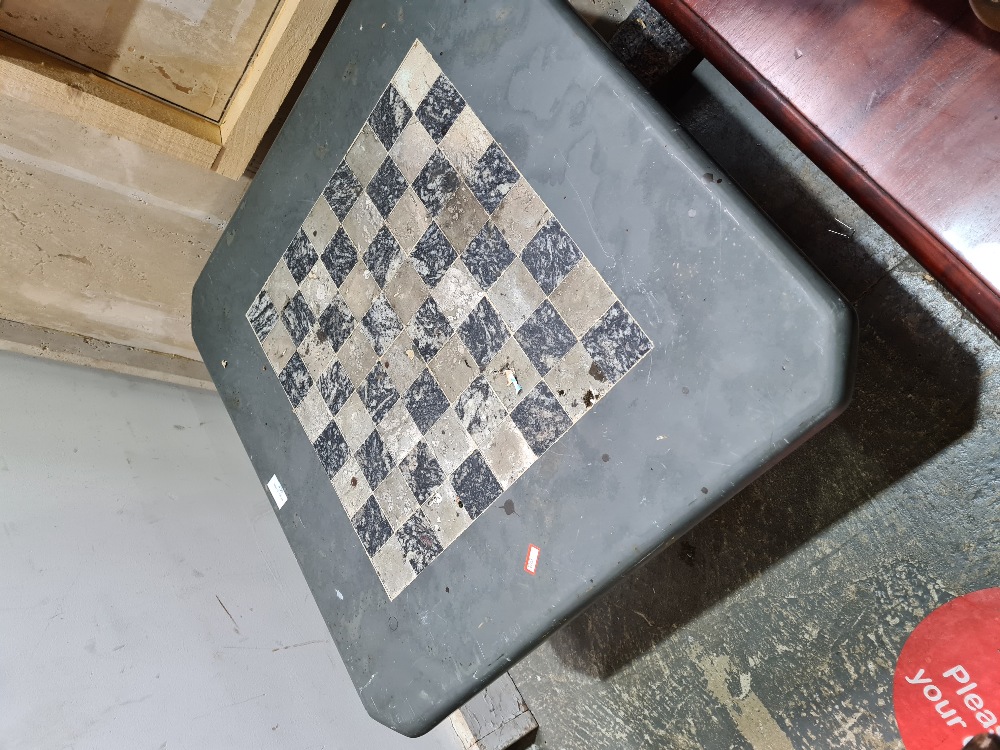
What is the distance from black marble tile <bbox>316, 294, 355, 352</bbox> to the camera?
161 centimetres

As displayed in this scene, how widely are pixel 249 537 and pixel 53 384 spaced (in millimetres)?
761

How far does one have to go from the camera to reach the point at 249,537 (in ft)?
7.47

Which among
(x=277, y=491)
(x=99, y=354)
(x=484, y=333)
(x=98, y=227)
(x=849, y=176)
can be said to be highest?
(x=849, y=176)

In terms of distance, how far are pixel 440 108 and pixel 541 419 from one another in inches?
25.9

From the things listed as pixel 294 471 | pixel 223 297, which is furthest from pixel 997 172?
pixel 223 297

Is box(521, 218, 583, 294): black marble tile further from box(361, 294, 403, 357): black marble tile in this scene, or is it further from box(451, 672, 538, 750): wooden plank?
box(451, 672, 538, 750): wooden plank

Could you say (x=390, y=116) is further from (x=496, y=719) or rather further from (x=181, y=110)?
(x=496, y=719)

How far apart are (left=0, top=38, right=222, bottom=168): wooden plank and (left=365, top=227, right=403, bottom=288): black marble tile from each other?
29.3 inches

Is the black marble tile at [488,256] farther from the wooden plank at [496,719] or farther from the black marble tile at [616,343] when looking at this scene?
the wooden plank at [496,719]

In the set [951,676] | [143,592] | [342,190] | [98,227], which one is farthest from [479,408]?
[98,227]

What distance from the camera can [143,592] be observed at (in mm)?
1937

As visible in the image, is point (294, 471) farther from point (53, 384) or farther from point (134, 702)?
point (53, 384)

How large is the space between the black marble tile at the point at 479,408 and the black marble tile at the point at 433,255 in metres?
0.23

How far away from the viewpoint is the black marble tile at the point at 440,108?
1.40m
